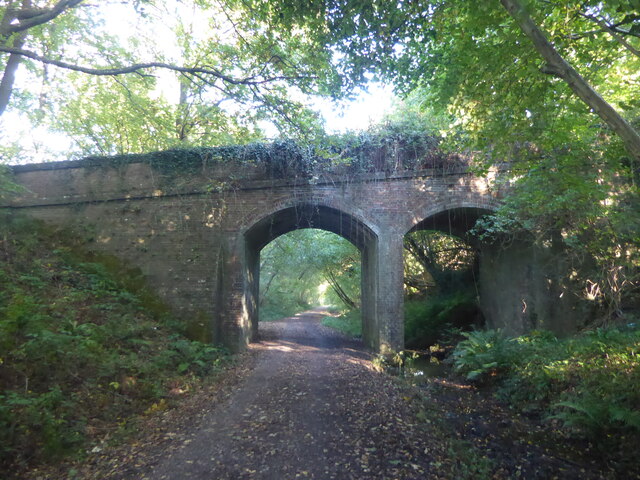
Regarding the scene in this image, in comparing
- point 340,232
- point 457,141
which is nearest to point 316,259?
point 340,232

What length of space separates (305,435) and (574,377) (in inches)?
181

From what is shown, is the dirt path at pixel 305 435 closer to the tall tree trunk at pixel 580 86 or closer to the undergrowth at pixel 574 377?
the undergrowth at pixel 574 377

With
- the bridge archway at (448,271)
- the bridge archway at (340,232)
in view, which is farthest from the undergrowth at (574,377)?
the bridge archway at (448,271)

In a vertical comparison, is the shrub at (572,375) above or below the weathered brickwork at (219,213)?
below

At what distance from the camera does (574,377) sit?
5.92 m

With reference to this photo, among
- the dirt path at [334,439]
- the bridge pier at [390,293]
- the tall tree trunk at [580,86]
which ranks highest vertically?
the tall tree trunk at [580,86]

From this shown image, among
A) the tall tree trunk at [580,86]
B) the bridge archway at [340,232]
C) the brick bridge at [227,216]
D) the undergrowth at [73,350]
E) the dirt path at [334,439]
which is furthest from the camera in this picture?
the bridge archway at [340,232]

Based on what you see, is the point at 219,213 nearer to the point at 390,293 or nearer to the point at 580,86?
the point at 390,293

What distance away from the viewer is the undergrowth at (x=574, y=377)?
4.50m

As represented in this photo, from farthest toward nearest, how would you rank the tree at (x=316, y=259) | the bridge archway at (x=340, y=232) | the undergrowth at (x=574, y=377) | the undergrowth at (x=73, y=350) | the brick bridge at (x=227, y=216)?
the tree at (x=316, y=259) → the bridge archway at (x=340, y=232) → the brick bridge at (x=227, y=216) → the undergrowth at (x=574, y=377) → the undergrowth at (x=73, y=350)

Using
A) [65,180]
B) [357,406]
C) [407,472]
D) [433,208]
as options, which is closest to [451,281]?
[433,208]

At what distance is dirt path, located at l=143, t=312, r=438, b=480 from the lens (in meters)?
3.95

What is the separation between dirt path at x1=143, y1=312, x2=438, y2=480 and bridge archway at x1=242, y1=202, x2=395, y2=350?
349 cm

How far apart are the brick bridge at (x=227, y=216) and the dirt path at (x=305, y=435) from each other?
335 centimetres
